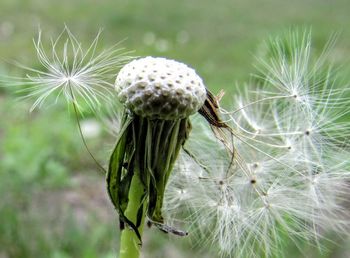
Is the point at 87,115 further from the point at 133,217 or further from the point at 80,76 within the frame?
the point at 133,217

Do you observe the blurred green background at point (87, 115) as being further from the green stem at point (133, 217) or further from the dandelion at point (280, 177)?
the green stem at point (133, 217)

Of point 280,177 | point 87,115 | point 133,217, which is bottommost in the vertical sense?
point 133,217

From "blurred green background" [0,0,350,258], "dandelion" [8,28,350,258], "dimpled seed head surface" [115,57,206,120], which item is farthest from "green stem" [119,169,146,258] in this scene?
"blurred green background" [0,0,350,258]

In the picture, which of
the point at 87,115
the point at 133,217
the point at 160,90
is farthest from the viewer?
the point at 87,115

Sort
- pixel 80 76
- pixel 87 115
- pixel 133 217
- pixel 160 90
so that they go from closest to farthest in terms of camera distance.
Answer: pixel 160 90 → pixel 133 217 → pixel 80 76 → pixel 87 115

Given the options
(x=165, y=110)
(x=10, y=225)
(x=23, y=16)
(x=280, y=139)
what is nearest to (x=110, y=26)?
(x=23, y=16)

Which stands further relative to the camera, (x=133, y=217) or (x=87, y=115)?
(x=87, y=115)

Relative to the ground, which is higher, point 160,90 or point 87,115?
point 87,115

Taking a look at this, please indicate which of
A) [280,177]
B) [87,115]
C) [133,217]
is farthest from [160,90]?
[87,115]
